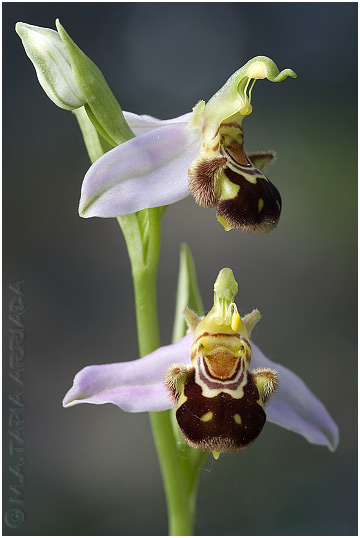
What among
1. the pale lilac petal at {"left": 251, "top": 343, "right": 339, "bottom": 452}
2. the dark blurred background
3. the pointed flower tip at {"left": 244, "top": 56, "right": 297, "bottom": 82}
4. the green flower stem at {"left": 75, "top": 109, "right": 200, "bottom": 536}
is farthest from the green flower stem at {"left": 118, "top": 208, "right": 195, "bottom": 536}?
the dark blurred background

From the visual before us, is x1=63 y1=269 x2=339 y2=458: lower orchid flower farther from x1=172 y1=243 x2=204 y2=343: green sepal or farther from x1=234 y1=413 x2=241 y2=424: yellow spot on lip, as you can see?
x1=172 y1=243 x2=204 y2=343: green sepal

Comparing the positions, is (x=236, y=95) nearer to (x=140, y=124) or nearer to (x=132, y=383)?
(x=140, y=124)

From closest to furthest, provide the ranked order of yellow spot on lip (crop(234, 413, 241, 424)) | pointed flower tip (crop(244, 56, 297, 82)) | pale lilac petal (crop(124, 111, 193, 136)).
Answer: yellow spot on lip (crop(234, 413, 241, 424)) → pointed flower tip (crop(244, 56, 297, 82)) → pale lilac petal (crop(124, 111, 193, 136))

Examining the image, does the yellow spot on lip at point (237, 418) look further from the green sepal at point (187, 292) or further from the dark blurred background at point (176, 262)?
the dark blurred background at point (176, 262)

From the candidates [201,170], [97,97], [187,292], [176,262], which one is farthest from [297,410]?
[176,262]

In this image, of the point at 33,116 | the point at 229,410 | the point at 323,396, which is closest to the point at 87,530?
the point at 323,396

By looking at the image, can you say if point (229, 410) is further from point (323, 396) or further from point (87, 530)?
point (323, 396)
